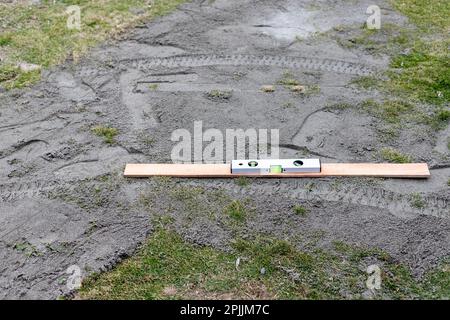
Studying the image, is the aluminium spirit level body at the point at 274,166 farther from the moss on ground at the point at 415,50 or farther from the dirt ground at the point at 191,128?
the moss on ground at the point at 415,50

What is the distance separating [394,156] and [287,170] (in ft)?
3.55

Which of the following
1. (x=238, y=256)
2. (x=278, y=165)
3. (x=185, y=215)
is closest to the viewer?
(x=238, y=256)

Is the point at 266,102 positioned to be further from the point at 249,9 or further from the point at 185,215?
the point at 249,9

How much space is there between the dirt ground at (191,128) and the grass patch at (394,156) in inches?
4.1

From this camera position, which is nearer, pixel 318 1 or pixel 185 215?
pixel 185 215

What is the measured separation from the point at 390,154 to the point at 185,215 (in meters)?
2.12

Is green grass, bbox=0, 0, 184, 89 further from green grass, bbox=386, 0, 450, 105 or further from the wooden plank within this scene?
green grass, bbox=386, 0, 450, 105

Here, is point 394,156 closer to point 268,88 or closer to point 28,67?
point 268,88

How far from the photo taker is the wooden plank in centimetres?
524

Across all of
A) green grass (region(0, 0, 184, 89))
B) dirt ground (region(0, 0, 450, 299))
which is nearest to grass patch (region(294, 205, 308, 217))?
dirt ground (region(0, 0, 450, 299))

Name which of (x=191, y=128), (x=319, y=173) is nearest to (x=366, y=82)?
(x=319, y=173)

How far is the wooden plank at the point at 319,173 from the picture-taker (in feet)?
17.2

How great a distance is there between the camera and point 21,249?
15.2 ft
